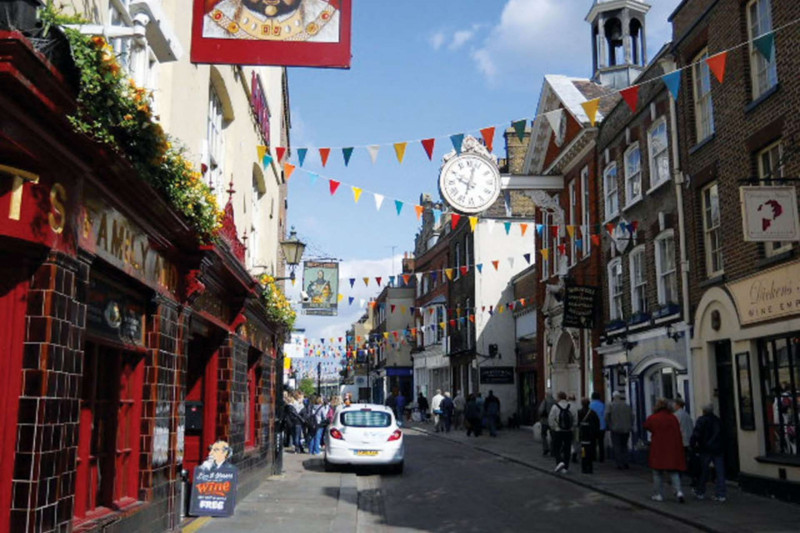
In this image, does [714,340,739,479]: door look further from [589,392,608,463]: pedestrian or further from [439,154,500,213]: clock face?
[439,154,500,213]: clock face

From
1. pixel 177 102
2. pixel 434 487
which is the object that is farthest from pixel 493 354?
pixel 177 102

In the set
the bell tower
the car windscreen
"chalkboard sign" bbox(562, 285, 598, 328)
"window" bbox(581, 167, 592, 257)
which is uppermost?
the bell tower

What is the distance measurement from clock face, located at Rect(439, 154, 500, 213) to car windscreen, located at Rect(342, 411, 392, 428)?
304 inches

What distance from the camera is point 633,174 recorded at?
2105cm

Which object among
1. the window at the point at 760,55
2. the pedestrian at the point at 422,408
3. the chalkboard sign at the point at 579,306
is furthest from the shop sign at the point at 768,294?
the pedestrian at the point at 422,408

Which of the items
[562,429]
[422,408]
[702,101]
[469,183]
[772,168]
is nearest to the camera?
[772,168]

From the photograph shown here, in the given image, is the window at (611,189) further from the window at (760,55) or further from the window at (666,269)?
the window at (760,55)

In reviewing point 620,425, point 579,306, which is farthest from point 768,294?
point 579,306

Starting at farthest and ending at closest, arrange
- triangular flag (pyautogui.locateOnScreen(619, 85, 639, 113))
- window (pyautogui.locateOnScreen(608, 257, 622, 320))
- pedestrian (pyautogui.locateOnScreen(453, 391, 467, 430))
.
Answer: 1. pedestrian (pyautogui.locateOnScreen(453, 391, 467, 430))
2. window (pyautogui.locateOnScreen(608, 257, 622, 320))
3. triangular flag (pyautogui.locateOnScreen(619, 85, 639, 113))

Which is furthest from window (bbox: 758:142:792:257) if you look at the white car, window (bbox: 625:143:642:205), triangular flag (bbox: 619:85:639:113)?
the white car

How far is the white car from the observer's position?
58.5 feet

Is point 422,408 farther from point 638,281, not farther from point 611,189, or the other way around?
point 638,281

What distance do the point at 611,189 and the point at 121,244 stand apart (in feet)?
60.1

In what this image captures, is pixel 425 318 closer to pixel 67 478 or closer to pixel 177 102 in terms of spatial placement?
pixel 177 102
